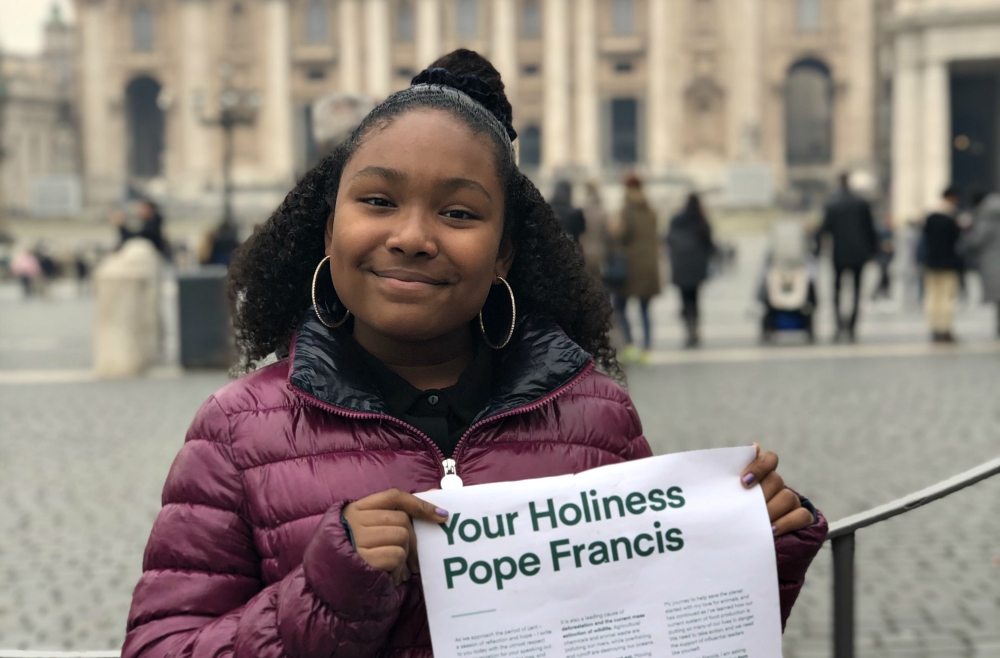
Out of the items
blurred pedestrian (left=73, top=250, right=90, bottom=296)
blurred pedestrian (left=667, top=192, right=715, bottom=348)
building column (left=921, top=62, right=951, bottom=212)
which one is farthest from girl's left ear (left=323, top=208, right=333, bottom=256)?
building column (left=921, top=62, right=951, bottom=212)

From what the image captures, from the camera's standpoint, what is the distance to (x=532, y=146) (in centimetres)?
6950

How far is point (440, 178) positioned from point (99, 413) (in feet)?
25.5

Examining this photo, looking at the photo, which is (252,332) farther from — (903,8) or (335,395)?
(903,8)

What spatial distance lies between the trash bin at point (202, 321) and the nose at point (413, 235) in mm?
9846

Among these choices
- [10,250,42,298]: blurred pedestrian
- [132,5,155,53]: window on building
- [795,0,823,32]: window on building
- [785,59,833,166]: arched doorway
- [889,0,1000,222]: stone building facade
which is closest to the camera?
[10,250,42,298]: blurred pedestrian

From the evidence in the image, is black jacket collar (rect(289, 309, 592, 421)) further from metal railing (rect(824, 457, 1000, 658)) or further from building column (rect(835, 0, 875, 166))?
building column (rect(835, 0, 875, 166))

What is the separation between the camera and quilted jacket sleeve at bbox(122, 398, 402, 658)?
146 centimetres

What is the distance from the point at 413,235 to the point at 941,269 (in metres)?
12.0

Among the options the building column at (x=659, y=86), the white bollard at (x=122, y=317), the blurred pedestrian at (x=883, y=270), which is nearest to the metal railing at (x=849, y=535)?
the white bollard at (x=122, y=317)

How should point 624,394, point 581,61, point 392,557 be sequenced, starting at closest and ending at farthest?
point 392,557
point 624,394
point 581,61

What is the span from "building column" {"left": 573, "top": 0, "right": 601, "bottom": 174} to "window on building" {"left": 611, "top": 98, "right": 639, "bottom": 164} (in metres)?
3.55

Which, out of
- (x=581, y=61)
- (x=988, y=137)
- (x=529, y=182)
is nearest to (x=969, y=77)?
(x=988, y=137)

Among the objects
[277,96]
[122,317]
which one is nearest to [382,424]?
[122,317]

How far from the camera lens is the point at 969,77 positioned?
138 ft
